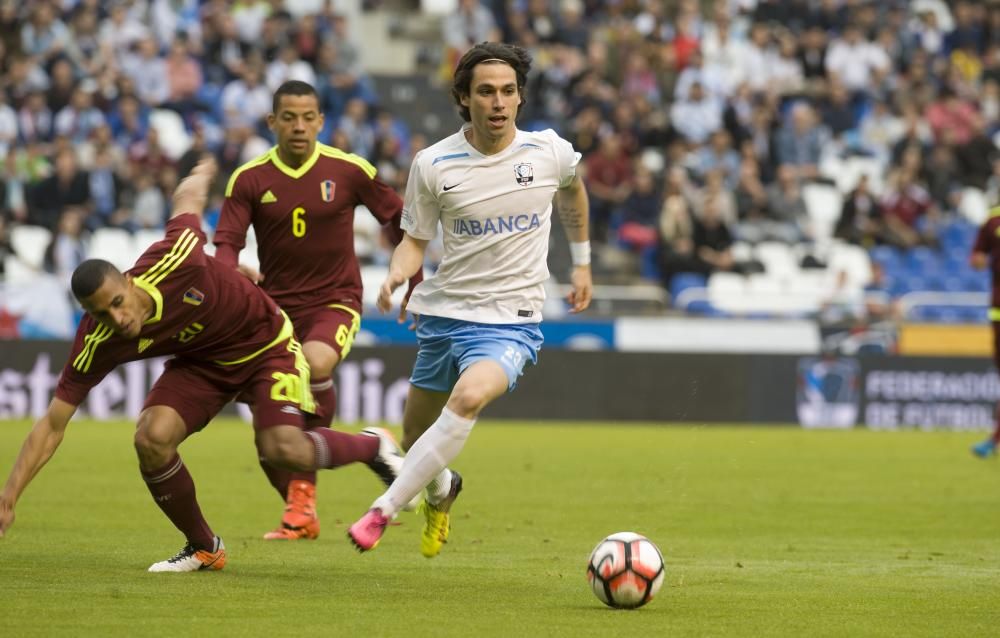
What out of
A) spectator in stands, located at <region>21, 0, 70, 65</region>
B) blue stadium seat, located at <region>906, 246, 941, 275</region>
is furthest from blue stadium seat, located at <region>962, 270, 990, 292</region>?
spectator in stands, located at <region>21, 0, 70, 65</region>

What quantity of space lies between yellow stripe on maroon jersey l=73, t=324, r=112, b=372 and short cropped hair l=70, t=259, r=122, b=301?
419mm

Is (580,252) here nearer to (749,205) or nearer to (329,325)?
(329,325)

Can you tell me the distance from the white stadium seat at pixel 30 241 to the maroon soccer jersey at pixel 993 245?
36.3ft

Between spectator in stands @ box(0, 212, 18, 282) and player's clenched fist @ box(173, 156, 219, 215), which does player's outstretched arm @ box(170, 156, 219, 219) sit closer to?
player's clenched fist @ box(173, 156, 219, 215)

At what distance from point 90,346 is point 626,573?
8.47ft

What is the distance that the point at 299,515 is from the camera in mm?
9469

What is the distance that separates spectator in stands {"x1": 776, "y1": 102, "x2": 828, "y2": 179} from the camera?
25469mm

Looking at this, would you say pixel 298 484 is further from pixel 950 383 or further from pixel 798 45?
pixel 798 45

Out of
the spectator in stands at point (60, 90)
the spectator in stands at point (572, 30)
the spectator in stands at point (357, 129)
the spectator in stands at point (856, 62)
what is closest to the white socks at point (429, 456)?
the spectator in stands at point (357, 129)

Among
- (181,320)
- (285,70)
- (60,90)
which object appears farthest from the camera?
(285,70)

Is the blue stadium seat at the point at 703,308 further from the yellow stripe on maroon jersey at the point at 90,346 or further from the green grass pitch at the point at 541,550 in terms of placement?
the yellow stripe on maroon jersey at the point at 90,346

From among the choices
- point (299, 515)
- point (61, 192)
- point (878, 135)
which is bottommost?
point (299, 515)

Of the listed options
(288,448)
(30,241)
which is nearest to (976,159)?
(30,241)

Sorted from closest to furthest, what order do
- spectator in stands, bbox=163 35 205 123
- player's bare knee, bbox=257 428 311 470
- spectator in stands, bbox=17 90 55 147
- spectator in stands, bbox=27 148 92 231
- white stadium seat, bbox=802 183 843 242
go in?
player's bare knee, bbox=257 428 311 470
spectator in stands, bbox=27 148 92 231
spectator in stands, bbox=17 90 55 147
spectator in stands, bbox=163 35 205 123
white stadium seat, bbox=802 183 843 242
